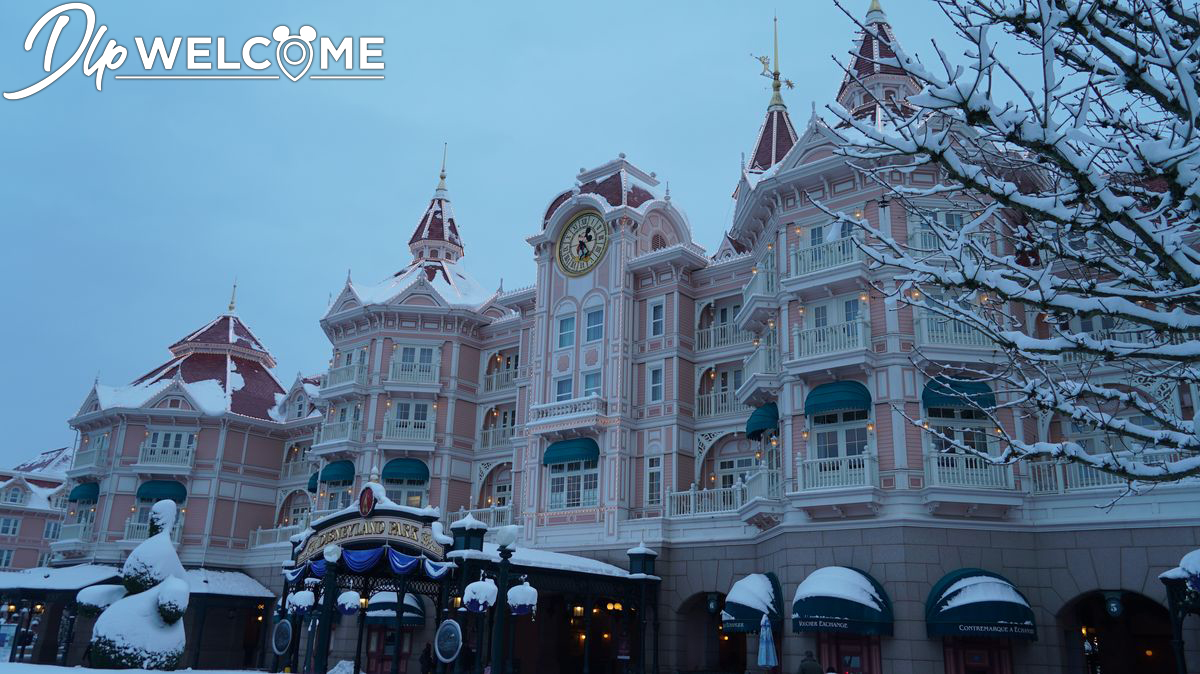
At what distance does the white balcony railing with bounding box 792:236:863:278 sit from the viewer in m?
26.7

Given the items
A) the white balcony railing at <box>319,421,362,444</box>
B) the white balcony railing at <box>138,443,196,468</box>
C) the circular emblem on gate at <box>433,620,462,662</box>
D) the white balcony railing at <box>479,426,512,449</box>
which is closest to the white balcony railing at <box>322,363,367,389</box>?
the white balcony railing at <box>319,421,362,444</box>

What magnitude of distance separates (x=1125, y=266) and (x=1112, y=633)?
24582 millimetres

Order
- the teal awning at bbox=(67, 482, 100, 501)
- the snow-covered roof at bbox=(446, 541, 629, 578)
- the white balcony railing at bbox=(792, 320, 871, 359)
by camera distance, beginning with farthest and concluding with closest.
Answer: the teal awning at bbox=(67, 482, 100, 501) < the white balcony railing at bbox=(792, 320, 871, 359) < the snow-covered roof at bbox=(446, 541, 629, 578)

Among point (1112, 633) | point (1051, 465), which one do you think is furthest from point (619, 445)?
point (1112, 633)

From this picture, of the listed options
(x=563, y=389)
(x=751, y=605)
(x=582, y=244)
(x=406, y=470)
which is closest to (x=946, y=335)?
(x=751, y=605)

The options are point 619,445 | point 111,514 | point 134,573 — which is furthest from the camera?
point 111,514

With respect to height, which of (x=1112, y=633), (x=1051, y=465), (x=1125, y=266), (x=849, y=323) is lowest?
(x=1112, y=633)

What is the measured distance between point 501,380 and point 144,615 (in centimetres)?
2347

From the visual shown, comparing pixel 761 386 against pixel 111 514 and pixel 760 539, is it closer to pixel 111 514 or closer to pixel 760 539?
pixel 760 539

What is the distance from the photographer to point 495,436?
41.5 metres

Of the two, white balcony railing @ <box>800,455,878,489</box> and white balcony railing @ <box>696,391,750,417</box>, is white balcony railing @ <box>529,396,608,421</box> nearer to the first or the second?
white balcony railing @ <box>696,391,750,417</box>

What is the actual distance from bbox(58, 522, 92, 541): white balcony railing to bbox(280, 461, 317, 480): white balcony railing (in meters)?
9.16

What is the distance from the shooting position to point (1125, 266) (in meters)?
7.91

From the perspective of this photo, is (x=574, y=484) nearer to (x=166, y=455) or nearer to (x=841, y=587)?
(x=841, y=587)
